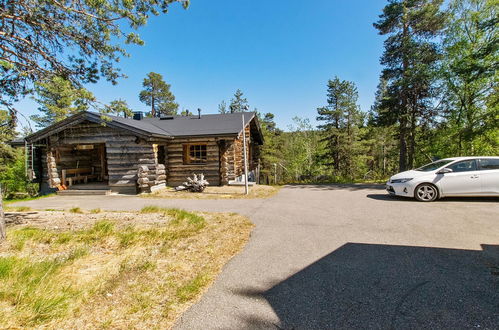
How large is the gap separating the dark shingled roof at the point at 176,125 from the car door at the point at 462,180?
30.5 ft

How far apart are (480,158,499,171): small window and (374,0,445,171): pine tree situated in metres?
7.82

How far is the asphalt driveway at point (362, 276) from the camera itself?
235 cm

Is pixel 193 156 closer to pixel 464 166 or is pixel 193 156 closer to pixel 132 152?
pixel 132 152

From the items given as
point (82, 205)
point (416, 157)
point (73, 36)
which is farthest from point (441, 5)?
point (82, 205)

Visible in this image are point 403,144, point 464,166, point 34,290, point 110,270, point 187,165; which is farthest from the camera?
point 403,144

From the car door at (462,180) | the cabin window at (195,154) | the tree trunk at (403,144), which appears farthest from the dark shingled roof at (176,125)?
the tree trunk at (403,144)

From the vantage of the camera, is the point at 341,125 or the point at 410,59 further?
the point at 341,125

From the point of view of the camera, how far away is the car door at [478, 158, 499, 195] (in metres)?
7.26

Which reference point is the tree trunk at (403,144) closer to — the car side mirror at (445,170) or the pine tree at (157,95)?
the car side mirror at (445,170)

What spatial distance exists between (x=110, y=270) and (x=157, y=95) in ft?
122

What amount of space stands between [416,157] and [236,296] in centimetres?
2044

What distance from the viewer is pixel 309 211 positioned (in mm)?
7094

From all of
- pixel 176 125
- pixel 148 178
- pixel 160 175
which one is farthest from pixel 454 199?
pixel 176 125

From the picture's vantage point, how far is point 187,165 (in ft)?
44.0
